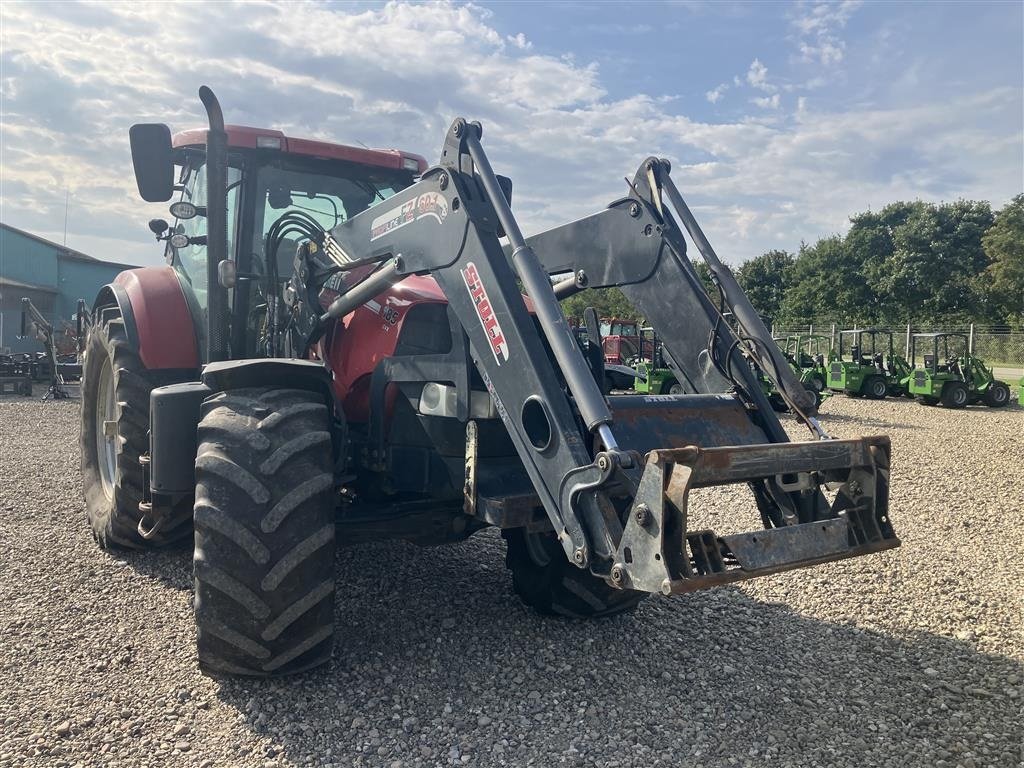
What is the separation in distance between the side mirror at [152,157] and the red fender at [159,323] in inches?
35.8

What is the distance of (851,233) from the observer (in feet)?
143

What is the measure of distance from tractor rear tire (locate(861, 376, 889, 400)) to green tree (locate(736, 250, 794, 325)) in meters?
30.0

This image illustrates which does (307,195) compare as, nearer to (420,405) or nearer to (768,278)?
(420,405)

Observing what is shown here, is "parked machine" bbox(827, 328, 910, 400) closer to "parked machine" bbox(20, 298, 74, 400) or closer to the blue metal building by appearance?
"parked machine" bbox(20, 298, 74, 400)

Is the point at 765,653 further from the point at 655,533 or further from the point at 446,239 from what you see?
the point at 446,239

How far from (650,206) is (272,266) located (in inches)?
83.2

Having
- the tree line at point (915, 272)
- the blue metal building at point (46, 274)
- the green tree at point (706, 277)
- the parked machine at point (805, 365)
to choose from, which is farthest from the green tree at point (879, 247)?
the green tree at point (706, 277)

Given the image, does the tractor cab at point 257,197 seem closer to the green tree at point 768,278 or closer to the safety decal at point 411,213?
the safety decal at point 411,213

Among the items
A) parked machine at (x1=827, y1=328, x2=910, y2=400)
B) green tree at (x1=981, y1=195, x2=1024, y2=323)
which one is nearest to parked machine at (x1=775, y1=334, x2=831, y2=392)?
parked machine at (x1=827, y1=328, x2=910, y2=400)

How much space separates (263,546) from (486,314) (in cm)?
124

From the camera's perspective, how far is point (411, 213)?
3.42 m

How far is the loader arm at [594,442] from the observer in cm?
247

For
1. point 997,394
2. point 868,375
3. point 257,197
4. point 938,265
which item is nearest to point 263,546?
point 257,197

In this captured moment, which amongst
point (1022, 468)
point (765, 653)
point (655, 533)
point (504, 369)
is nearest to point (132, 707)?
point (504, 369)
